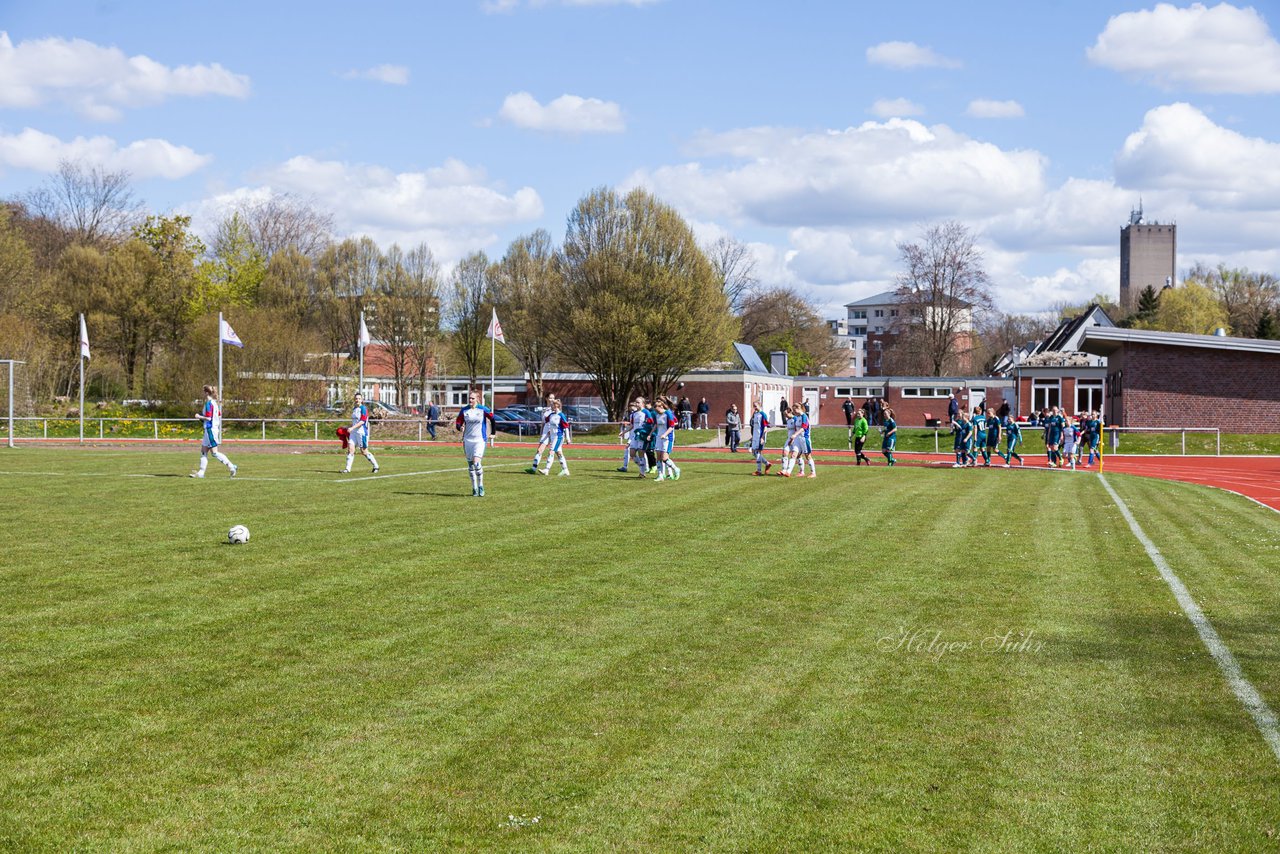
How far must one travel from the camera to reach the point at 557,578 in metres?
11.2

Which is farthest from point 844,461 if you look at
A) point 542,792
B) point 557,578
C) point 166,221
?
point 166,221

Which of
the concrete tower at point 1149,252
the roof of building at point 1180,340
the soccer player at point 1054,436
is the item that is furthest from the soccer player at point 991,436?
the concrete tower at point 1149,252

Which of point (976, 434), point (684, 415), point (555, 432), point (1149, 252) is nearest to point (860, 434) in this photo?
point (976, 434)

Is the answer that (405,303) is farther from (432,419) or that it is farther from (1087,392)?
(1087,392)

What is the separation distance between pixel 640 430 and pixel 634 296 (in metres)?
31.5

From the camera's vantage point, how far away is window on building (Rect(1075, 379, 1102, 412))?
64625 mm

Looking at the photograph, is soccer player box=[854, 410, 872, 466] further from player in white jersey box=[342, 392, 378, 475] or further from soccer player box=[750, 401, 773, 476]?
player in white jersey box=[342, 392, 378, 475]

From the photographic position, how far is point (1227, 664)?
7.88 m

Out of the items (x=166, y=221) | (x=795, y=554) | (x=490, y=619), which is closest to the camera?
(x=490, y=619)

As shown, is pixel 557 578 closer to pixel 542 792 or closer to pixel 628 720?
pixel 628 720

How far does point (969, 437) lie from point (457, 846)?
30.7 metres
